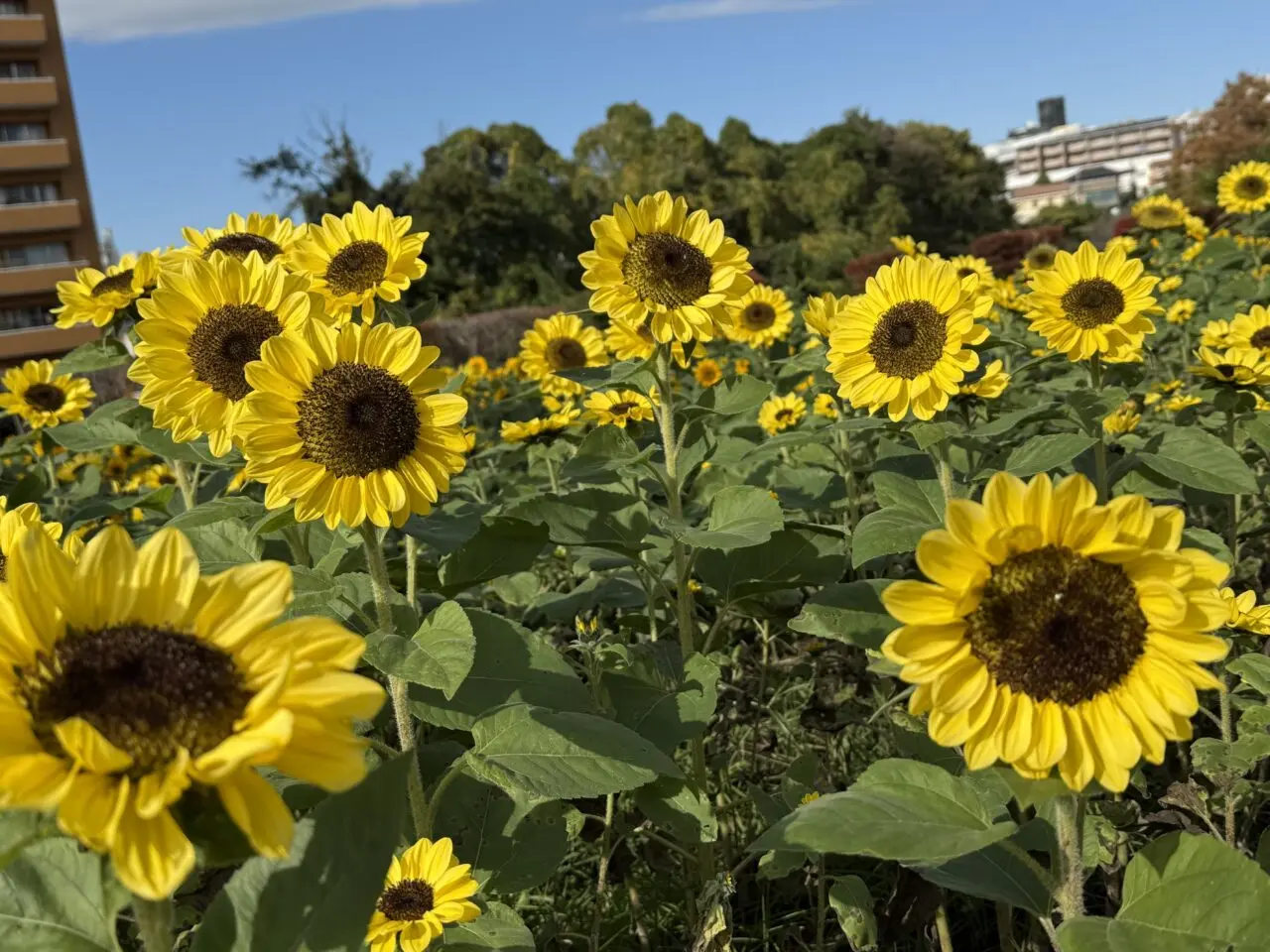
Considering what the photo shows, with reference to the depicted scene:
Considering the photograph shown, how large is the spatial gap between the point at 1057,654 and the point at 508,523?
1.54 m

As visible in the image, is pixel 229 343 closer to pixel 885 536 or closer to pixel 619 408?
pixel 885 536

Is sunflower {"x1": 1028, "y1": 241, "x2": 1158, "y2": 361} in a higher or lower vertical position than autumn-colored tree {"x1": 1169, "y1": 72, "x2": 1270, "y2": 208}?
lower

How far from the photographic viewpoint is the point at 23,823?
44.3 inches

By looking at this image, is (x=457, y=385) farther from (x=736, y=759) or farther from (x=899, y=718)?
(x=736, y=759)

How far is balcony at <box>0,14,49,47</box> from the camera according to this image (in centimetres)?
4738

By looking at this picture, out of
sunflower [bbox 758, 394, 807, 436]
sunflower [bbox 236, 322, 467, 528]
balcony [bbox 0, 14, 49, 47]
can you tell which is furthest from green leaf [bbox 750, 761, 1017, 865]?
balcony [bbox 0, 14, 49, 47]

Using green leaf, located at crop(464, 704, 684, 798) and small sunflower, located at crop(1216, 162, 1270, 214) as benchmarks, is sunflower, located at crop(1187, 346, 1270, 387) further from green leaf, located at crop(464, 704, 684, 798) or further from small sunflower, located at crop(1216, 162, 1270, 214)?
small sunflower, located at crop(1216, 162, 1270, 214)

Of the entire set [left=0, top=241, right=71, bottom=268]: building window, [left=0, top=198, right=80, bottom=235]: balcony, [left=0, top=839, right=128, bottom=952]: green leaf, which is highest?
[left=0, top=198, right=80, bottom=235]: balcony

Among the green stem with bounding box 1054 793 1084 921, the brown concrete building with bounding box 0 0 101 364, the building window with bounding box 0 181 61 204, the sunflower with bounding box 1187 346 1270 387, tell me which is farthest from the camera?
the building window with bounding box 0 181 61 204

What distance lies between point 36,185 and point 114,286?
A: 51800 millimetres

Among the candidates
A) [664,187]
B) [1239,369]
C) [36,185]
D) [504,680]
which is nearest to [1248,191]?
[1239,369]

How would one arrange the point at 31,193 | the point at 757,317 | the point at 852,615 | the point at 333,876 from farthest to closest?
the point at 31,193
the point at 757,317
the point at 852,615
the point at 333,876

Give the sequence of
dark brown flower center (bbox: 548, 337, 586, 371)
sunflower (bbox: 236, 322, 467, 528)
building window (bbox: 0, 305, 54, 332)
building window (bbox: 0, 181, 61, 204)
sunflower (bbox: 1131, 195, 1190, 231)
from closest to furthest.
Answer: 1. sunflower (bbox: 236, 322, 467, 528)
2. dark brown flower center (bbox: 548, 337, 586, 371)
3. sunflower (bbox: 1131, 195, 1190, 231)
4. building window (bbox: 0, 305, 54, 332)
5. building window (bbox: 0, 181, 61, 204)

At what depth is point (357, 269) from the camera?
290 cm
